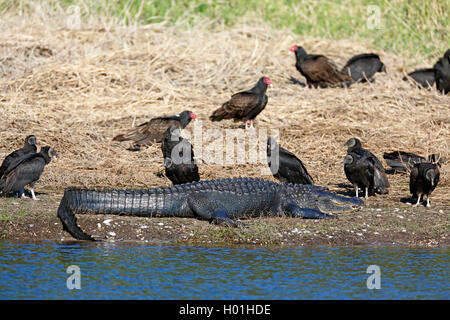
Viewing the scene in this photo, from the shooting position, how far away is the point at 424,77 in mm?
14203

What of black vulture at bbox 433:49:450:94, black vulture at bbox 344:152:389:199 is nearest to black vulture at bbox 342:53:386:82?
black vulture at bbox 433:49:450:94

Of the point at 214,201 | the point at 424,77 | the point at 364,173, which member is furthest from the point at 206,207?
the point at 424,77

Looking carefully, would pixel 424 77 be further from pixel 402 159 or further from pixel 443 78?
pixel 402 159

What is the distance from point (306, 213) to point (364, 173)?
1.13 meters

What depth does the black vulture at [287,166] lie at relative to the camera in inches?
369

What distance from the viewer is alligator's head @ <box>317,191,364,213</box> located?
8258mm

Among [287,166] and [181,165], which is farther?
[287,166]

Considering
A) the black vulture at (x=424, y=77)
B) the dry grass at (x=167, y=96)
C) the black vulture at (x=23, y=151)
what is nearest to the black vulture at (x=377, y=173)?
the dry grass at (x=167, y=96)

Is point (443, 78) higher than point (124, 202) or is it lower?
higher

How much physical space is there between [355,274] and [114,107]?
7502 mm

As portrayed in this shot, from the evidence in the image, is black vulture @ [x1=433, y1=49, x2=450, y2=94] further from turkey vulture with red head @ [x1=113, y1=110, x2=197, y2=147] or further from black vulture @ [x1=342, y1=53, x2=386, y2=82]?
turkey vulture with red head @ [x1=113, y1=110, x2=197, y2=147]

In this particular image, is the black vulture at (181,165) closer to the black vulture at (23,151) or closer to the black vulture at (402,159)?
the black vulture at (23,151)

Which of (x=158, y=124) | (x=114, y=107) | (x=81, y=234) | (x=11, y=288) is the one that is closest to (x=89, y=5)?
(x=114, y=107)

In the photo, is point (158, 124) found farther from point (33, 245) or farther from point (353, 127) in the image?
point (33, 245)
